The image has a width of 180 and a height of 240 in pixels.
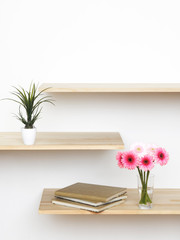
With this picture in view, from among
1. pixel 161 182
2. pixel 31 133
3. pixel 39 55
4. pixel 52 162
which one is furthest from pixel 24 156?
pixel 161 182

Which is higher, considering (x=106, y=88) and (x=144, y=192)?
(x=106, y=88)

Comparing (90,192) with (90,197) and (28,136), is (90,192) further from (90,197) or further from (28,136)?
(28,136)

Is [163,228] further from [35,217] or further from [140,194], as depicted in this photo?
[35,217]

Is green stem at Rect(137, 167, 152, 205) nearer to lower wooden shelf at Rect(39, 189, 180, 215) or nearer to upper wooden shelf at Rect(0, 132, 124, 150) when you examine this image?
lower wooden shelf at Rect(39, 189, 180, 215)

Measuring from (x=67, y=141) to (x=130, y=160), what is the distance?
0.97ft

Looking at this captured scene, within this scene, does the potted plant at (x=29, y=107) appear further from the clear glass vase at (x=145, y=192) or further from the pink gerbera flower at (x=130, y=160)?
the clear glass vase at (x=145, y=192)

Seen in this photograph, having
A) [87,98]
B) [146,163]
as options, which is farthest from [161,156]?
[87,98]

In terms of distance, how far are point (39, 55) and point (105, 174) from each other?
673 mm

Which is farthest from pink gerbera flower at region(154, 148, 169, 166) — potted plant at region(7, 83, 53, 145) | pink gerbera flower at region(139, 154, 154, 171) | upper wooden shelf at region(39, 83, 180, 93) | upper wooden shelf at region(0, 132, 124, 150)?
potted plant at region(7, 83, 53, 145)

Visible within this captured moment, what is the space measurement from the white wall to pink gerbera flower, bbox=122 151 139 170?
0.28 meters

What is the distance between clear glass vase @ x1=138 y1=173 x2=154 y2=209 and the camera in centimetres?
199

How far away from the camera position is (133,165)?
1.96 metres

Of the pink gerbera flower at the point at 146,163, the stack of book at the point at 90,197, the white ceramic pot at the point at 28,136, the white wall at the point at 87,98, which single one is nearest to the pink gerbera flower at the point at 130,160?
the pink gerbera flower at the point at 146,163

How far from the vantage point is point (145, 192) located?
1999 millimetres
